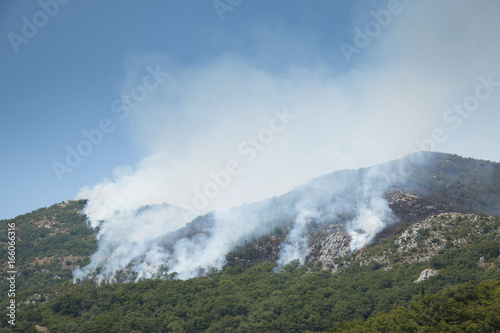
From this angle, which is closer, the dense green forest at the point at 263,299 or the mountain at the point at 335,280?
the mountain at the point at 335,280

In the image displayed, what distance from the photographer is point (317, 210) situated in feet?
584

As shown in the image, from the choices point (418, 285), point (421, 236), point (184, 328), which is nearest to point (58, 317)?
point (184, 328)

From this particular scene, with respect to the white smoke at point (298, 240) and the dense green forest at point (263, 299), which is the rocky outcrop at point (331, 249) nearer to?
the white smoke at point (298, 240)

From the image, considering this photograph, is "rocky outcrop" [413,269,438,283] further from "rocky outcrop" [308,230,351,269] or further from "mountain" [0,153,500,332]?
"rocky outcrop" [308,230,351,269]

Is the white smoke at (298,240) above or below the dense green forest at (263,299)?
above

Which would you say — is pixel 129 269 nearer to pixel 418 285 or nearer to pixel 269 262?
pixel 269 262

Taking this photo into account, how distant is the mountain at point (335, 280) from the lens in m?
104

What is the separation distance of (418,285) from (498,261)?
20.9m

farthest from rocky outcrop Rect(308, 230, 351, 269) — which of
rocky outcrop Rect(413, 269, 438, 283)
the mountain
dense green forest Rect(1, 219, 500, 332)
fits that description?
rocky outcrop Rect(413, 269, 438, 283)

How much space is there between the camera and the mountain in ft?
342

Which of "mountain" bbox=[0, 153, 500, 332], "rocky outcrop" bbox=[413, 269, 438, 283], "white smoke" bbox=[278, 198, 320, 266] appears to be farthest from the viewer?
"white smoke" bbox=[278, 198, 320, 266]

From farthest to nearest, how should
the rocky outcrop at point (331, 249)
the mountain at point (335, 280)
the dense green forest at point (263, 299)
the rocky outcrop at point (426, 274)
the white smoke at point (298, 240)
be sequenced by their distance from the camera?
the white smoke at point (298, 240), the rocky outcrop at point (331, 249), the rocky outcrop at point (426, 274), the dense green forest at point (263, 299), the mountain at point (335, 280)

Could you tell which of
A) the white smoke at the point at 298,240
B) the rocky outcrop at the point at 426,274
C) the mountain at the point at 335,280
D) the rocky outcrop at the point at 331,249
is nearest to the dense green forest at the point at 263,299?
the mountain at the point at 335,280

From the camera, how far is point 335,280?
436ft
